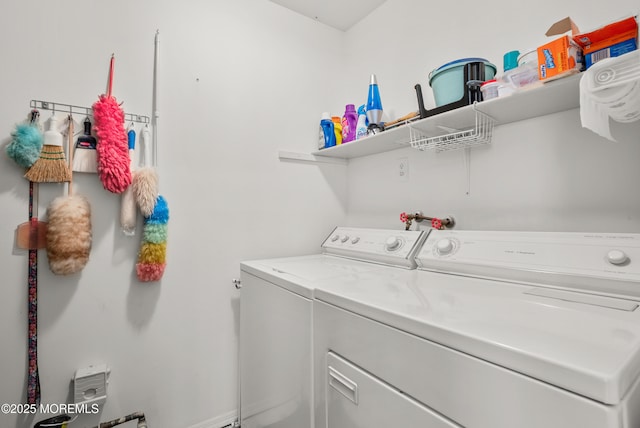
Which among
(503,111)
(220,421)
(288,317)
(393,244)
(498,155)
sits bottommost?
(220,421)

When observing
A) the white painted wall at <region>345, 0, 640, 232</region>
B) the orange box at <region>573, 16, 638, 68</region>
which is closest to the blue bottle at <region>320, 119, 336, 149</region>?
the white painted wall at <region>345, 0, 640, 232</region>

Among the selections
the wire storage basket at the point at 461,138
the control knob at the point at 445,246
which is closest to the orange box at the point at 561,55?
the wire storage basket at the point at 461,138

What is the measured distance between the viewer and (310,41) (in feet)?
6.26

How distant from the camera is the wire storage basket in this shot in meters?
1.18

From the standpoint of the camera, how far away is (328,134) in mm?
1799

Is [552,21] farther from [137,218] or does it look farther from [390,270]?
[137,218]

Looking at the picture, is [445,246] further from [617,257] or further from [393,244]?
[617,257]

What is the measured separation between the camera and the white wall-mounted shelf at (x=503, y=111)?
0.90 metres

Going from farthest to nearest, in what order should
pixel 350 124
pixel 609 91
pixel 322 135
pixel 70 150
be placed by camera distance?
pixel 322 135, pixel 350 124, pixel 70 150, pixel 609 91

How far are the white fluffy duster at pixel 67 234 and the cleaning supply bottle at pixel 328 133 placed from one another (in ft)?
4.09

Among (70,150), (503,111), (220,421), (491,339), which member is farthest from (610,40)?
(220,421)

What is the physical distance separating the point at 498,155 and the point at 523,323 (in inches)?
33.6

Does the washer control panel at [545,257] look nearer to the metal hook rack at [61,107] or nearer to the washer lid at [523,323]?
the washer lid at [523,323]

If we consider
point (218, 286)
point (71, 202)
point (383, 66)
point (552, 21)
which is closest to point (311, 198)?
point (218, 286)
